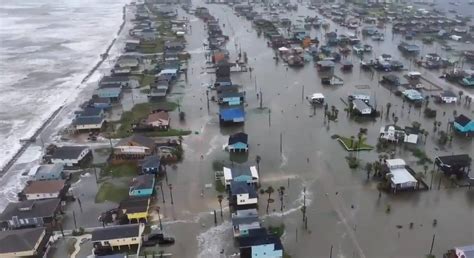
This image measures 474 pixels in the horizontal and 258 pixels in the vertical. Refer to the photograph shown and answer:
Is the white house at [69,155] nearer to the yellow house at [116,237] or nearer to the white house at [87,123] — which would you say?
the white house at [87,123]

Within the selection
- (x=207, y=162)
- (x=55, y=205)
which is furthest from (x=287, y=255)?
(x=55, y=205)

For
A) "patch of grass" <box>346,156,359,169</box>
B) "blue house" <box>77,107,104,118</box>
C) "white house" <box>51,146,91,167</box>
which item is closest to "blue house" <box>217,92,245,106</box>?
"blue house" <box>77,107,104,118</box>

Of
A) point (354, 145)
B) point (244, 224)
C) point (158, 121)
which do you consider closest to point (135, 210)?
point (244, 224)

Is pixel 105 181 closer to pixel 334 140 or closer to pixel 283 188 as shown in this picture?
pixel 283 188

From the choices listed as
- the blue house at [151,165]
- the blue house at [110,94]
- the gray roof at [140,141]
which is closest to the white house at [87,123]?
the gray roof at [140,141]

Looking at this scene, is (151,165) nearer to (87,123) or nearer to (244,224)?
Result: (244,224)
